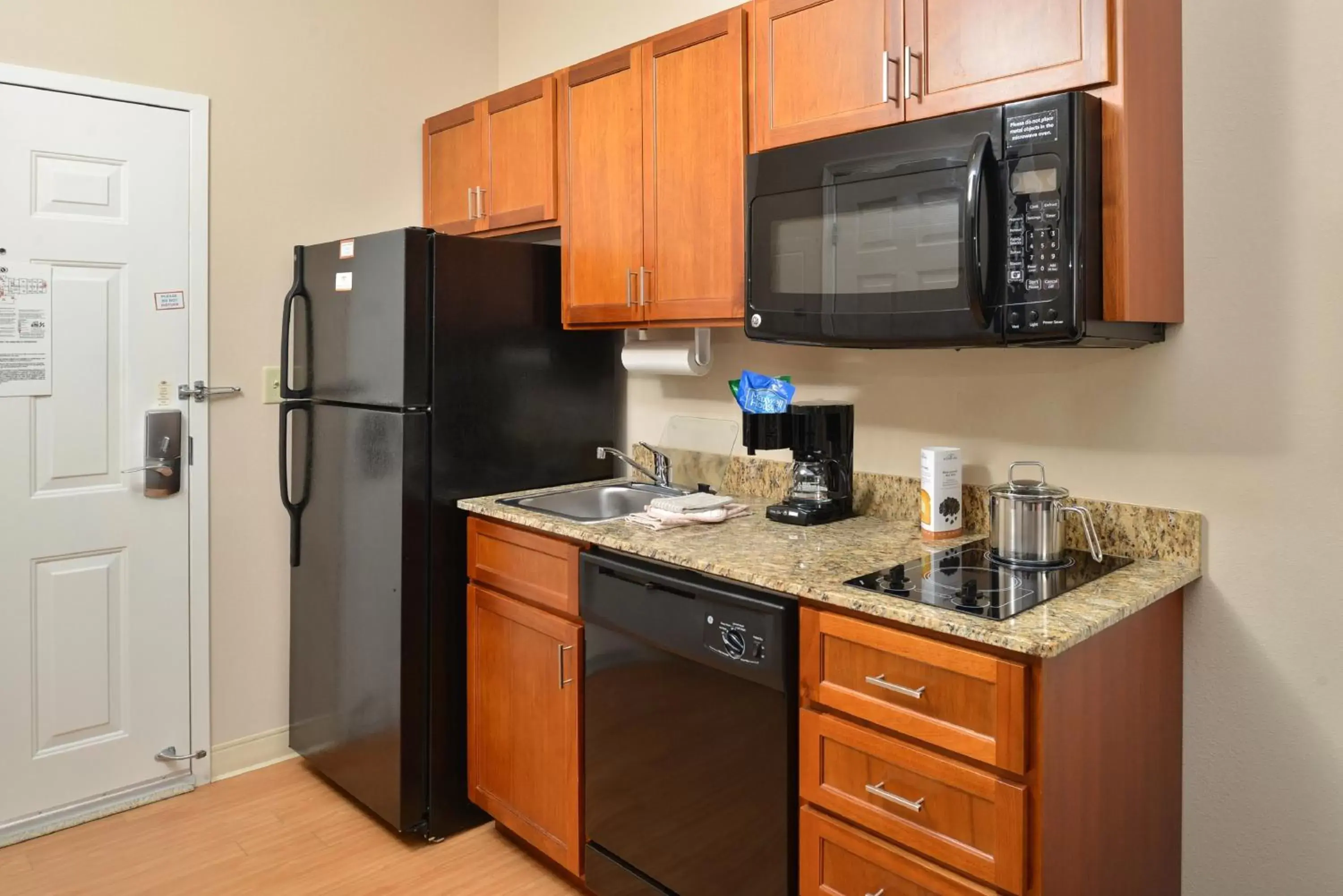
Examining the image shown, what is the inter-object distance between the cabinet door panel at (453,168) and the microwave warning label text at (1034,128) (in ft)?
5.81

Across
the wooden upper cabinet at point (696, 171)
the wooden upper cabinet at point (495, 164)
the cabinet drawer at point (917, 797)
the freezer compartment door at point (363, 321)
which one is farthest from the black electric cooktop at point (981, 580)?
the wooden upper cabinet at point (495, 164)

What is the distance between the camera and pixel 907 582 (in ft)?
5.28

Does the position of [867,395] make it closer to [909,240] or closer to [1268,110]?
[909,240]

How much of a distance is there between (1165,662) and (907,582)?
543 millimetres

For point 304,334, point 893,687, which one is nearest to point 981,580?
point 893,687

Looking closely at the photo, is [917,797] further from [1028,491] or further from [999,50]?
[999,50]

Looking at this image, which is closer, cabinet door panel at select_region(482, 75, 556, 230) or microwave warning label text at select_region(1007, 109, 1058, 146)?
microwave warning label text at select_region(1007, 109, 1058, 146)

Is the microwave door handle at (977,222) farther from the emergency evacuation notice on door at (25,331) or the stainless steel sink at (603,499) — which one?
the emergency evacuation notice on door at (25,331)

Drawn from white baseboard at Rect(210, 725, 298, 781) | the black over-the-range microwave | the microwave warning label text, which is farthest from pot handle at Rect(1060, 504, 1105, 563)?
white baseboard at Rect(210, 725, 298, 781)

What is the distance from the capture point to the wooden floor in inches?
89.0

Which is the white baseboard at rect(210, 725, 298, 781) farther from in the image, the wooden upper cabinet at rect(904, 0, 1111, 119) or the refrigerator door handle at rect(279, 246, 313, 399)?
the wooden upper cabinet at rect(904, 0, 1111, 119)

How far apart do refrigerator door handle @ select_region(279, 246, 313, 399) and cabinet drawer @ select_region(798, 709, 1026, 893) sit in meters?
1.88

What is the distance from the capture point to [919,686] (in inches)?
57.1

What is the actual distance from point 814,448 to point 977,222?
759 millimetres
